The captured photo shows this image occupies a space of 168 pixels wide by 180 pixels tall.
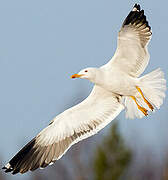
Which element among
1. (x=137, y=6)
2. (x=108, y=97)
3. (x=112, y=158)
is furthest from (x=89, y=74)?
(x=112, y=158)

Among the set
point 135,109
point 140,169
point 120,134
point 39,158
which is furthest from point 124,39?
point 140,169

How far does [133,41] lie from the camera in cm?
1266

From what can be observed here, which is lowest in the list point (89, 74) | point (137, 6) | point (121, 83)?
point (121, 83)

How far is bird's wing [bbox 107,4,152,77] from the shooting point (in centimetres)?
1258

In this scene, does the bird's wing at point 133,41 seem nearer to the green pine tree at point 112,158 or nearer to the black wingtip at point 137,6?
the black wingtip at point 137,6

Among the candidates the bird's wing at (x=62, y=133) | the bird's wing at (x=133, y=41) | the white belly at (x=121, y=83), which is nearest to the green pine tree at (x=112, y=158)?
the bird's wing at (x=62, y=133)

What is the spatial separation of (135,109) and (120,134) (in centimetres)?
1236

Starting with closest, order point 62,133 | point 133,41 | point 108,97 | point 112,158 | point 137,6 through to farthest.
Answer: point 133,41, point 137,6, point 62,133, point 108,97, point 112,158

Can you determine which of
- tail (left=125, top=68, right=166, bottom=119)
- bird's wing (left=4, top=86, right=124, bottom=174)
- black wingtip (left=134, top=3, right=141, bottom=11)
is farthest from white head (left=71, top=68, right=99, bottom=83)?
black wingtip (left=134, top=3, right=141, bottom=11)

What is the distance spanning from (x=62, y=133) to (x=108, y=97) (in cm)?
101

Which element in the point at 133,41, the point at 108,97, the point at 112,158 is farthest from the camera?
the point at 112,158

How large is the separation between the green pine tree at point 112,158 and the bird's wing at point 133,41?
12345 millimetres

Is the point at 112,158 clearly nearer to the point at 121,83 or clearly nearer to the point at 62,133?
the point at 62,133

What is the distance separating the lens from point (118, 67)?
42.5ft
